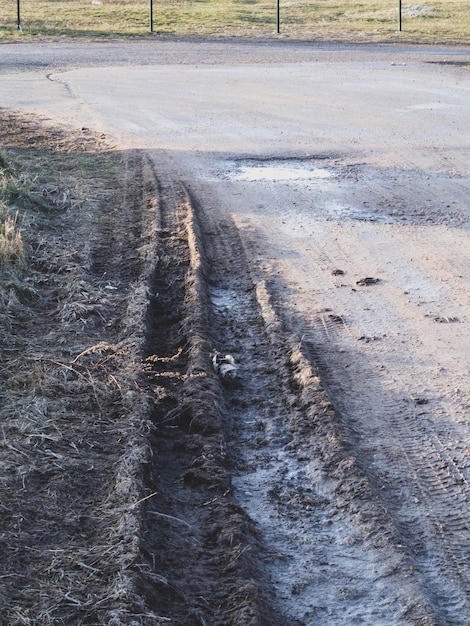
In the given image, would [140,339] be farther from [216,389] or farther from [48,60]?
[48,60]

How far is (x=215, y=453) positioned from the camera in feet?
15.2

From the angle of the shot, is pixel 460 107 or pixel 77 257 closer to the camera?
pixel 77 257

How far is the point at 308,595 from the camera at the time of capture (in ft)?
12.0

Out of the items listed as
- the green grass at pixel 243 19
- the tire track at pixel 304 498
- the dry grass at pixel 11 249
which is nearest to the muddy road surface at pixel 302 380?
the tire track at pixel 304 498

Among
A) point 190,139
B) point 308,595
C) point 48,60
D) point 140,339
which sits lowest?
point 308,595

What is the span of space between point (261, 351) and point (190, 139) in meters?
8.06

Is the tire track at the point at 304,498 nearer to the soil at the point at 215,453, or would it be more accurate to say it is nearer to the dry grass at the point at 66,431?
the soil at the point at 215,453

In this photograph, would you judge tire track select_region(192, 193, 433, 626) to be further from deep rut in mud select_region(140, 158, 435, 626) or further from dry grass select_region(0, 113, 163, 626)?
dry grass select_region(0, 113, 163, 626)

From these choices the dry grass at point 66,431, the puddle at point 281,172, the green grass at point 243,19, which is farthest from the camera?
the green grass at point 243,19

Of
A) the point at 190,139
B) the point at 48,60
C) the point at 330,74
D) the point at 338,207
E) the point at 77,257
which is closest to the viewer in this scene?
the point at 77,257

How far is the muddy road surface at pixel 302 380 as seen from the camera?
3.71 m

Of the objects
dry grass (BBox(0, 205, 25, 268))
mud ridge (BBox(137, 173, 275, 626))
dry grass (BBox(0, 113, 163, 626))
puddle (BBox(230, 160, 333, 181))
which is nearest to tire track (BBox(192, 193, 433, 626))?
mud ridge (BBox(137, 173, 275, 626))

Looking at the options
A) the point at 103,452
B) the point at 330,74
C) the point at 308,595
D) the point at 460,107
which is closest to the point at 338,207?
the point at 103,452

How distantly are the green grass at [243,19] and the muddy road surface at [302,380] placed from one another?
20.8 meters
